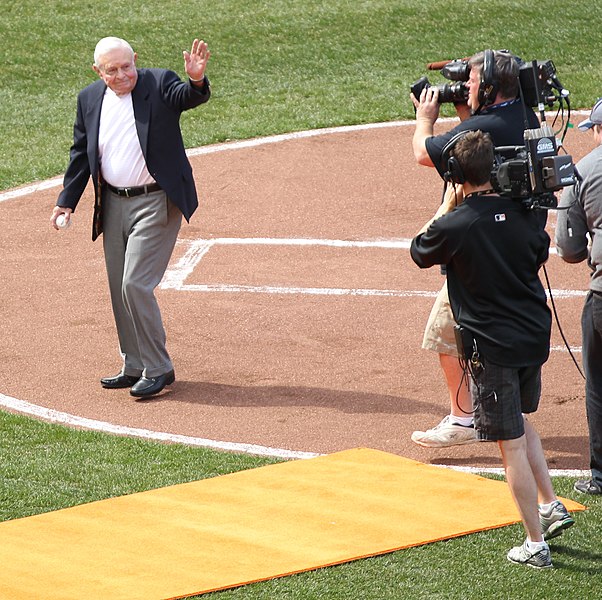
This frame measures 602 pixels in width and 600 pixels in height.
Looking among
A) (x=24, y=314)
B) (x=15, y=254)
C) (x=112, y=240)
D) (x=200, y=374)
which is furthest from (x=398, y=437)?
(x=15, y=254)

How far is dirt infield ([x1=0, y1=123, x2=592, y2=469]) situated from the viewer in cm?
799

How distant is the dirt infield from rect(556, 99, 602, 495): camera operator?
47cm

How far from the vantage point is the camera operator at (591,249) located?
6.46m

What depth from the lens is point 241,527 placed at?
242 inches

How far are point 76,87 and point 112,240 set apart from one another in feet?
28.9

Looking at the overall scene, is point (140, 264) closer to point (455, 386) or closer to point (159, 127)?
point (159, 127)

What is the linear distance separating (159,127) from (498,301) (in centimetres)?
356

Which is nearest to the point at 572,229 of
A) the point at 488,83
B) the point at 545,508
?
the point at 488,83

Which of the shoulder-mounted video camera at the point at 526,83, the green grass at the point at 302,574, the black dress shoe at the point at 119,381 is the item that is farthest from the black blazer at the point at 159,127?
the shoulder-mounted video camera at the point at 526,83

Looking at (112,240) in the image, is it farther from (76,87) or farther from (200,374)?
(76,87)

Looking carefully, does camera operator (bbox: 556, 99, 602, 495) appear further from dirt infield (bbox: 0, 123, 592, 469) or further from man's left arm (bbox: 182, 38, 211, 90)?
man's left arm (bbox: 182, 38, 211, 90)

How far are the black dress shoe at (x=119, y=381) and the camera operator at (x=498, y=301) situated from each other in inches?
137

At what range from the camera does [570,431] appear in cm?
769

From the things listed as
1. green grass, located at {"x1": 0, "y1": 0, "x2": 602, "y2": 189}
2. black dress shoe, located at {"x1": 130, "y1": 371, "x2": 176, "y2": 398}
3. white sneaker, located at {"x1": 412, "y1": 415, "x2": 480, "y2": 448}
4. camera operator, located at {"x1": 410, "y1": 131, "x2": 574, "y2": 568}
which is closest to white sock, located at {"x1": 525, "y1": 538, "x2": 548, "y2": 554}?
camera operator, located at {"x1": 410, "y1": 131, "x2": 574, "y2": 568}
